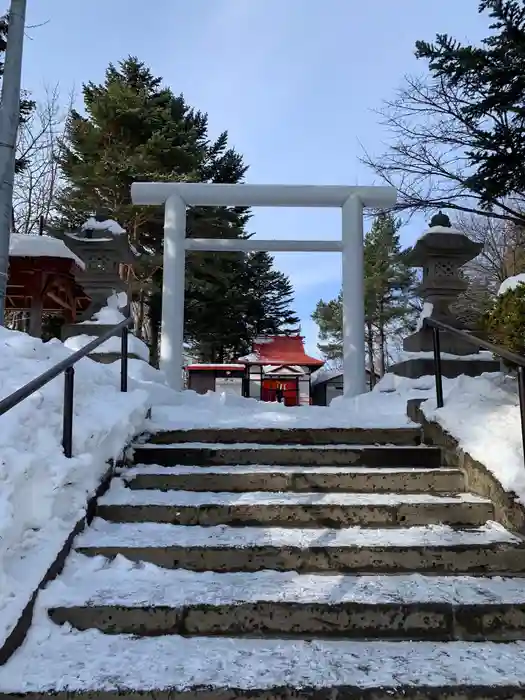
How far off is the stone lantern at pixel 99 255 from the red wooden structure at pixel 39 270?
4315 millimetres

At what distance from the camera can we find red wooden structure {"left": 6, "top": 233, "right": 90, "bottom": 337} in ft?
38.8

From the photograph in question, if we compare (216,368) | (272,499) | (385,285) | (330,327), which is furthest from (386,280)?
(272,499)

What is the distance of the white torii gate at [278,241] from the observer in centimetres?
725

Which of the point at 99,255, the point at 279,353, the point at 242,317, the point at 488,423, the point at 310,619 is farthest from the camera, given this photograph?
the point at 242,317

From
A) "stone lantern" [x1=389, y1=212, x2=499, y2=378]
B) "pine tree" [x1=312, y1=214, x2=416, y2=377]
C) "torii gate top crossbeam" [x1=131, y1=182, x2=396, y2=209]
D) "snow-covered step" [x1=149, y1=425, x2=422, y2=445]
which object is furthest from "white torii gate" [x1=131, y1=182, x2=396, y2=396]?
"pine tree" [x1=312, y1=214, x2=416, y2=377]

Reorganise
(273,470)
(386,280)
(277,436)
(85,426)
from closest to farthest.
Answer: (85,426) < (273,470) < (277,436) < (386,280)

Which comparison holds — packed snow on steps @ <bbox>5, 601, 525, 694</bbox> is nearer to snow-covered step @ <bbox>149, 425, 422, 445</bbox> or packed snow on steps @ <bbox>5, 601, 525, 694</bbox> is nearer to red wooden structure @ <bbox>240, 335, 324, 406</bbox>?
snow-covered step @ <bbox>149, 425, 422, 445</bbox>

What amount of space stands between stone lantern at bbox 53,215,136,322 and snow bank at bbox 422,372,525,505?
4.35m

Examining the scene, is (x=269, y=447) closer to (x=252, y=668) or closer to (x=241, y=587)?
(x=241, y=587)

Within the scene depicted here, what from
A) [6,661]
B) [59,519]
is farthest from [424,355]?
[6,661]

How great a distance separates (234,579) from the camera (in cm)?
260

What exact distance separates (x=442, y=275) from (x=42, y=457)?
535 centimetres

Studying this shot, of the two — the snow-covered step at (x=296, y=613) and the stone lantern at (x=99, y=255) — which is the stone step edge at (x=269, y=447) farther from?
the stone lantern at (x=99, y=255)

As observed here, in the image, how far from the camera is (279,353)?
64.3ft
